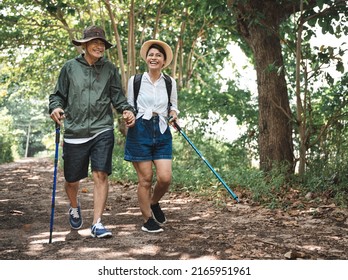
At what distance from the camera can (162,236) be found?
4.82m

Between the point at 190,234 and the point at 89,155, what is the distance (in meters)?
1.40

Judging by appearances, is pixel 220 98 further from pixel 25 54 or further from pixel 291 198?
pixel 25 54

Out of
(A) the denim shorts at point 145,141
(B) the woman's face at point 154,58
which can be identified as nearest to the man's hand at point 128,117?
(A) the denim shorts at point 145,141

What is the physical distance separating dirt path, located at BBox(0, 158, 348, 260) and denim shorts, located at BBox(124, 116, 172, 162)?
2.77 ft

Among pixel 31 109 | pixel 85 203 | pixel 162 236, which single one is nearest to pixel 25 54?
pixel 85 203

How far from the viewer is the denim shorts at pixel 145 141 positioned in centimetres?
502

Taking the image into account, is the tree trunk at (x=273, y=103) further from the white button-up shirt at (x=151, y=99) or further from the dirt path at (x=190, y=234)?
the white button-up shirt at (x=151, y=99)

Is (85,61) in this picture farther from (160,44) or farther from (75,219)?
(75,219)

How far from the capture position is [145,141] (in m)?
5.03

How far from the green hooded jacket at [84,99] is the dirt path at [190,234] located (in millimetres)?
1173

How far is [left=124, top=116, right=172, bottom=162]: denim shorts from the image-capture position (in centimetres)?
502

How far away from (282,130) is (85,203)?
358cm

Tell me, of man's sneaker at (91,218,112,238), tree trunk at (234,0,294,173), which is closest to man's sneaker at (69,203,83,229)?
man's sneaker at (91,218,112,238)

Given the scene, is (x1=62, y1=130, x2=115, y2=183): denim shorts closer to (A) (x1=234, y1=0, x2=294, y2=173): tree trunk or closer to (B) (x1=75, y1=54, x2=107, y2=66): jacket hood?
(B) (x1=75, y1=54, x2=107, y2=66): jacket hood
